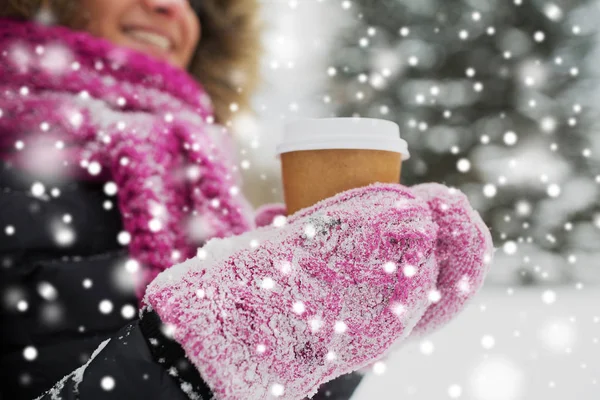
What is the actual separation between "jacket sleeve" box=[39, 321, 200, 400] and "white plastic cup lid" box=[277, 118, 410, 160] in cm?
28

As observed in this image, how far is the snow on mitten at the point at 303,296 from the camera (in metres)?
0.34

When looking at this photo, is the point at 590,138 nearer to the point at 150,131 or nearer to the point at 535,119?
the point at 535,119

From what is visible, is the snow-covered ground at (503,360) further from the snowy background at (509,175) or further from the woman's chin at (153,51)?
the woman's chin at (153,51)

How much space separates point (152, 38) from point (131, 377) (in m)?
0.67

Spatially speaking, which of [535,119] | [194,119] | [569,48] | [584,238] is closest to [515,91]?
[535,119]

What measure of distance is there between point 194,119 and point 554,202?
2117mm

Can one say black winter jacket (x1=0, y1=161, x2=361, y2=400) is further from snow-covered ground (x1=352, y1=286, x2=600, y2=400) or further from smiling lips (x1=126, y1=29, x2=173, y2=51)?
snow-covered ground (x1=352, y1=286, x2=600, y2=400)

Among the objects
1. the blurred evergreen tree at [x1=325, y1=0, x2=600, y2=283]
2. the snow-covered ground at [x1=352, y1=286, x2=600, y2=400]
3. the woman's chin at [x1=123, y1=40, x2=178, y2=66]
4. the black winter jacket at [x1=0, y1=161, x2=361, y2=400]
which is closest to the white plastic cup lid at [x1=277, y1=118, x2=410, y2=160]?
the black winter jacket at [x1=0, y1=161, x2=361, y2=400]

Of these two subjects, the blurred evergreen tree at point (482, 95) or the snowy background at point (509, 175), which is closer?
the snowy background at point (509, 175)

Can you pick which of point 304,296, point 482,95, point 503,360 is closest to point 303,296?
point 304,296

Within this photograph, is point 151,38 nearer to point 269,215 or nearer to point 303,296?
point 269,215

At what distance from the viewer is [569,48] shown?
6.84ft

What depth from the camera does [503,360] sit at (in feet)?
4.15

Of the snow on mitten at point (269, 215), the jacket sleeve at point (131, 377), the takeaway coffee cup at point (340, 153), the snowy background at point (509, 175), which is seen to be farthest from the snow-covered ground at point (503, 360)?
the jacket sleeve at point (131, 377)
